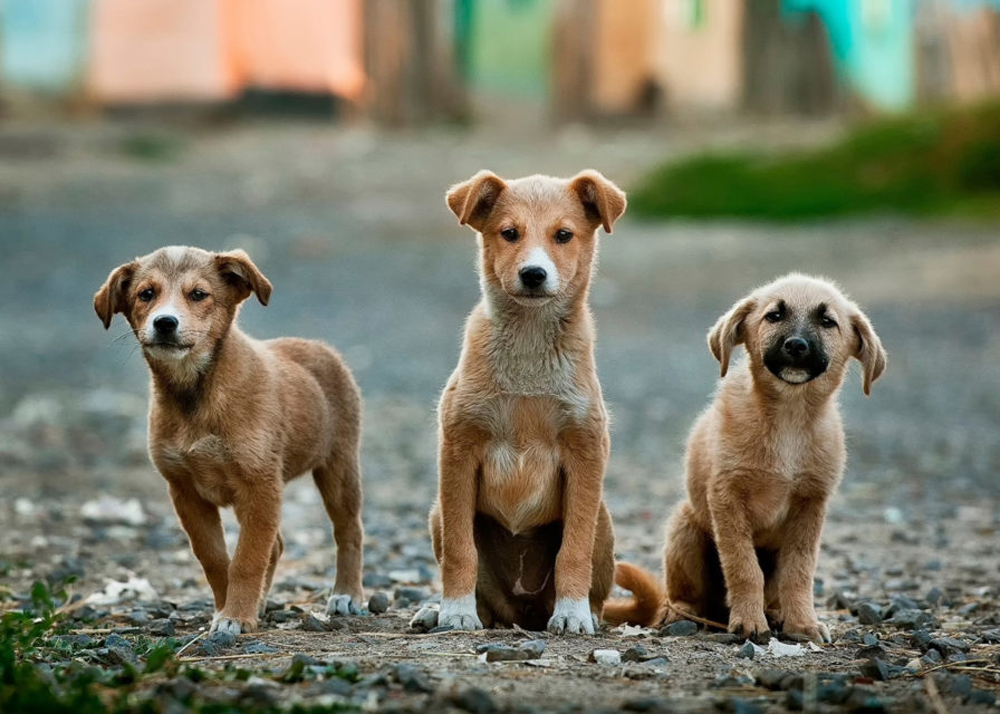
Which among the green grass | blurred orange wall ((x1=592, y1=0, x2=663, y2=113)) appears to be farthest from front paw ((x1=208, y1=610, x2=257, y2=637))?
blurred orange wall ((x1=592, y1=0, x2=663, y2=113))

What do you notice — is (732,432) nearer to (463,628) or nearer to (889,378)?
(463,628)

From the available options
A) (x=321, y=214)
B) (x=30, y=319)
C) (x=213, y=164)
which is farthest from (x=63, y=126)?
(x=30, y=319)

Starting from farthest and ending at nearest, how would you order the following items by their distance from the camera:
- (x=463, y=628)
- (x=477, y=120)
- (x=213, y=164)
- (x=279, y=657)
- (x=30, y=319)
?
(x=477, y=120), (x=213, y=164), (x=30, y=319), (x=463, y=628), (x=279, y=657)

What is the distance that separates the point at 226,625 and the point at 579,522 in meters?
1.40

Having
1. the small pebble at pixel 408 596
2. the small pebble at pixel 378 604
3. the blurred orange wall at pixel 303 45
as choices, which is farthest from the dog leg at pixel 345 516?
the blurred orange wall at pixel 303 45

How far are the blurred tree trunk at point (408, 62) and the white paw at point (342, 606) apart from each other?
67.4 ft

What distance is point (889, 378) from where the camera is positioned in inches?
563

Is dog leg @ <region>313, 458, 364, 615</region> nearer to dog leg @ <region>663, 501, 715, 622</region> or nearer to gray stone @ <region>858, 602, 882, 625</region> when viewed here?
dog leg @ <region>663, 501, 715, 622</region>

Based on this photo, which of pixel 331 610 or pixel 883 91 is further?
pixel 883 91

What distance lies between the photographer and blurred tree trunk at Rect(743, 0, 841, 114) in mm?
27234

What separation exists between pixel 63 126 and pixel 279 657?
71.0 ft

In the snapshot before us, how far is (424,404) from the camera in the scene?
42.4 feet

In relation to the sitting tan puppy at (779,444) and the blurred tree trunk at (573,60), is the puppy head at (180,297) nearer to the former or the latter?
the sitting tan puppy at (779,444)

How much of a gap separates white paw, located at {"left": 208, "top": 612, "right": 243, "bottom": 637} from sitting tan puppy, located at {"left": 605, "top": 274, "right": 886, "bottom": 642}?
187cm
